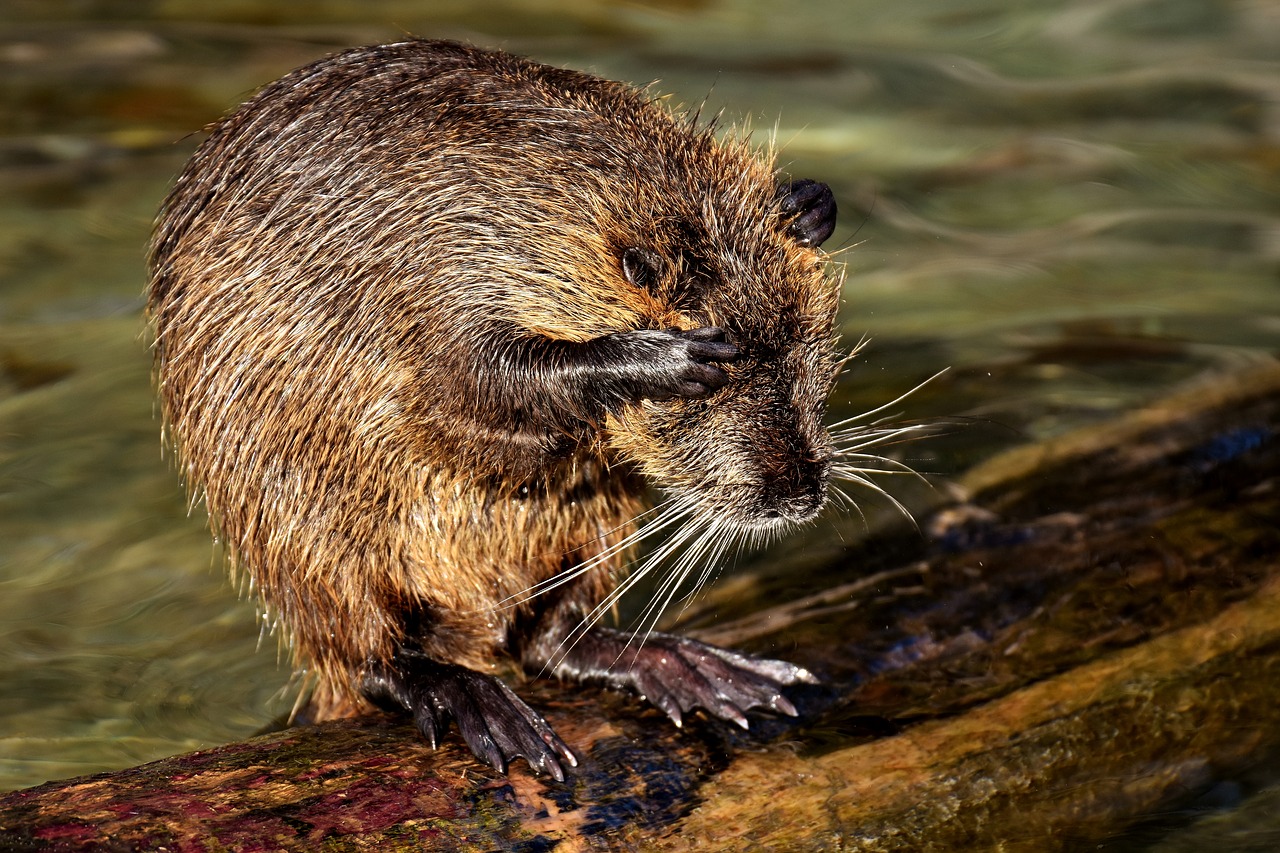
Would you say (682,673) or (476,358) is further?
(682,673)

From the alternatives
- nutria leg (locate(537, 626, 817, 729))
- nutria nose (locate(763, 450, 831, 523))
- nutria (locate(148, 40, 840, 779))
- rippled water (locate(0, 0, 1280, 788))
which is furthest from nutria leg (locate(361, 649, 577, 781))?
rippled water (locate(0, 0, 1280, 788))

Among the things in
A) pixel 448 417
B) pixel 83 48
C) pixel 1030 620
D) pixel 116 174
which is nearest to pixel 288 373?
pixel 448 417

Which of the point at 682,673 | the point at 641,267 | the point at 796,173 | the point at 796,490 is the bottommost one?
the point at 682,673

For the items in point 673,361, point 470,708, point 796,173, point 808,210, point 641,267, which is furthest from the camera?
point 796,173


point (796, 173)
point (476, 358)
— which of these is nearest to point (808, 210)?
point (476, 358)

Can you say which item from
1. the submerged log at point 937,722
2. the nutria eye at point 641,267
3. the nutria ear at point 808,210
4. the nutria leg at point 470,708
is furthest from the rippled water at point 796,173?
the nutria eye at point 641,267

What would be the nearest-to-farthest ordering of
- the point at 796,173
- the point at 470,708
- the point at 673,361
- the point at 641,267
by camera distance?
the point at 673,361
the point at 641,267
the point at 470,708
the point at 796,173

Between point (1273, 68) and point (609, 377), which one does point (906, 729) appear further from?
point (1273, 68)

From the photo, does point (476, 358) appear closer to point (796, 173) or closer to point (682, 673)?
point (682, 673)
